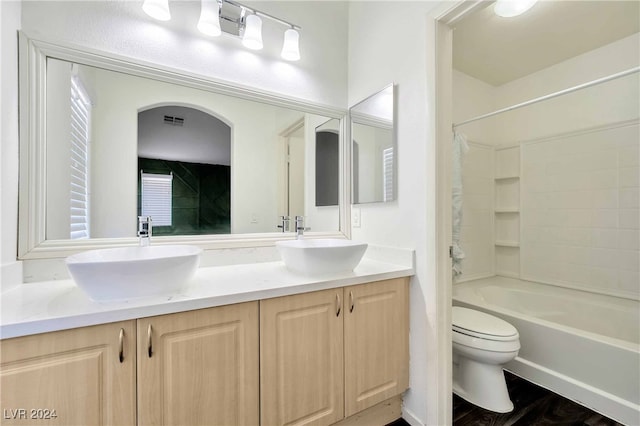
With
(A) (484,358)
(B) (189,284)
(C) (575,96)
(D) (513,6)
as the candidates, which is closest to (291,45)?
(D) (513,6)

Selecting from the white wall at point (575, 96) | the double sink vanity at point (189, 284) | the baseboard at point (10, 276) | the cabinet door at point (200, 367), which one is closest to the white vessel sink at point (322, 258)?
the double sink vanity at point (189, 284)

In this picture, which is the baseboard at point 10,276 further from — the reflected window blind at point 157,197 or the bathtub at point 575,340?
the bathtub at point 575,340

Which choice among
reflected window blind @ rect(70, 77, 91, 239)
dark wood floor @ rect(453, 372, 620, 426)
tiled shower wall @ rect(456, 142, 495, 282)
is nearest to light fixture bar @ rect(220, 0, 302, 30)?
reflected window blind @ rect(70, 77, 91, 239)

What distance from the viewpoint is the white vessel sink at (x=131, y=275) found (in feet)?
2.45

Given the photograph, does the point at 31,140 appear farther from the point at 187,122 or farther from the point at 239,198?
the point at 239,198

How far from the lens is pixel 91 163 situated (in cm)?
121

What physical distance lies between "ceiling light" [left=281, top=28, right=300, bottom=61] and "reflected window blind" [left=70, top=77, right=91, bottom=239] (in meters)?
1.04

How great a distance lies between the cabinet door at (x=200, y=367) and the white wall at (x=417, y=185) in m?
0.81

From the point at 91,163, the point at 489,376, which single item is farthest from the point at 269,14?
the point at 489,376

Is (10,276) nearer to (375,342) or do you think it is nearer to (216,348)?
(216,348)

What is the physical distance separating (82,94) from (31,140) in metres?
0.29

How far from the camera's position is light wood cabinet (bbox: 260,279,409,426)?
1008 mm

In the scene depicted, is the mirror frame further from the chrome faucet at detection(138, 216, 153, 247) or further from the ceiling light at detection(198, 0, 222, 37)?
the ceiling light at detection(198, 0, 222, 37)

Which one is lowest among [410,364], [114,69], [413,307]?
[410,364]
